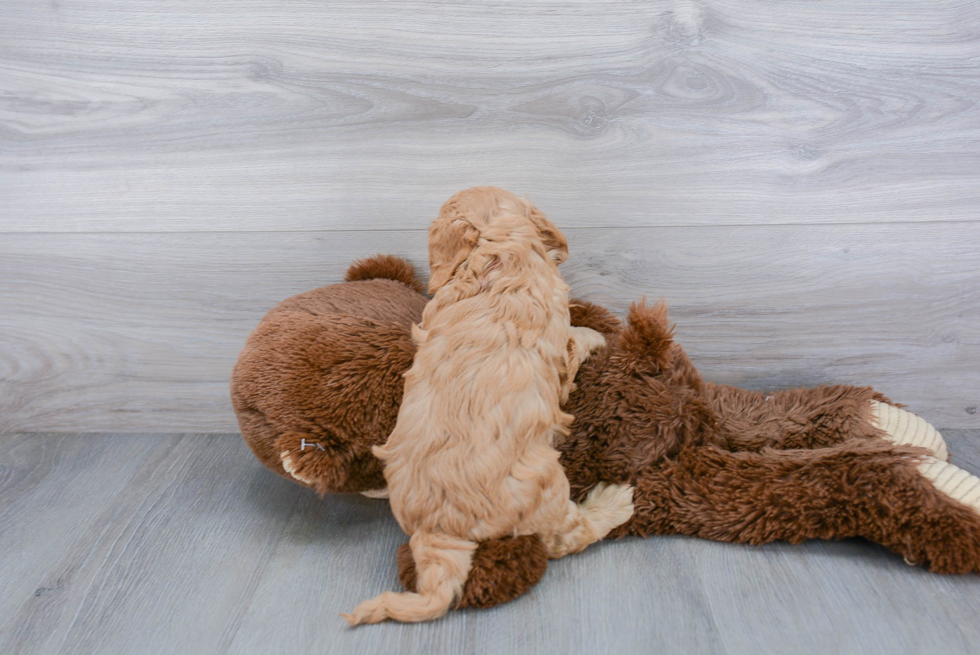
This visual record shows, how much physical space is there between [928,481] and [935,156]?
544 millimetres

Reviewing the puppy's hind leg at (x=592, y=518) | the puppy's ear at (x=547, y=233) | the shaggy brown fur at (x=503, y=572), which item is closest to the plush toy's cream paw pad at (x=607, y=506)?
the puppy's hind leg at (x=592, y=518)

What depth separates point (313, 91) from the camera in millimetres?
1128

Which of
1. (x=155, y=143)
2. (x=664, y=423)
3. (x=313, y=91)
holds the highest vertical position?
(x=313, y=91)

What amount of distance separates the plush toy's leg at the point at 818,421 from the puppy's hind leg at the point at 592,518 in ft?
0.59

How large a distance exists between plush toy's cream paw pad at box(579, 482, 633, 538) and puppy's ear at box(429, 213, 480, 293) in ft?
1.22

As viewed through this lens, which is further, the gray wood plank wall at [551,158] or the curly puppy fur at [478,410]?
the gray wood plank wall at [551,158]

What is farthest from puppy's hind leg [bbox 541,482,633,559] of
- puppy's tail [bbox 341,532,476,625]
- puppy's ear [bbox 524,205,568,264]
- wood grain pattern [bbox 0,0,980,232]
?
wood grain pattern [bbox 0,0,980,232]

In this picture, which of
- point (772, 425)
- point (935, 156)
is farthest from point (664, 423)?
point (935, 156)

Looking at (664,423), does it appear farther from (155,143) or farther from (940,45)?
(155,143)

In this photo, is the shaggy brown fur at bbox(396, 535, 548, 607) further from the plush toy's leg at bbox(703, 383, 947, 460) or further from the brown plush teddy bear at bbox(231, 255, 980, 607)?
the plush toy's leg at bbox(703, 383, 947, 460)

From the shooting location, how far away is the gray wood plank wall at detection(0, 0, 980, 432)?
1092mm

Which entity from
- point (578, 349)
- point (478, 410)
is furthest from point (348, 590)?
point (578, 349)

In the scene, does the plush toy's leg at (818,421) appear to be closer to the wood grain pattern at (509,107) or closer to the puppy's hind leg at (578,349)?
the puppy's hind leg at (578,349)

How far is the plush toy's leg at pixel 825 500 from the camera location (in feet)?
2.88
